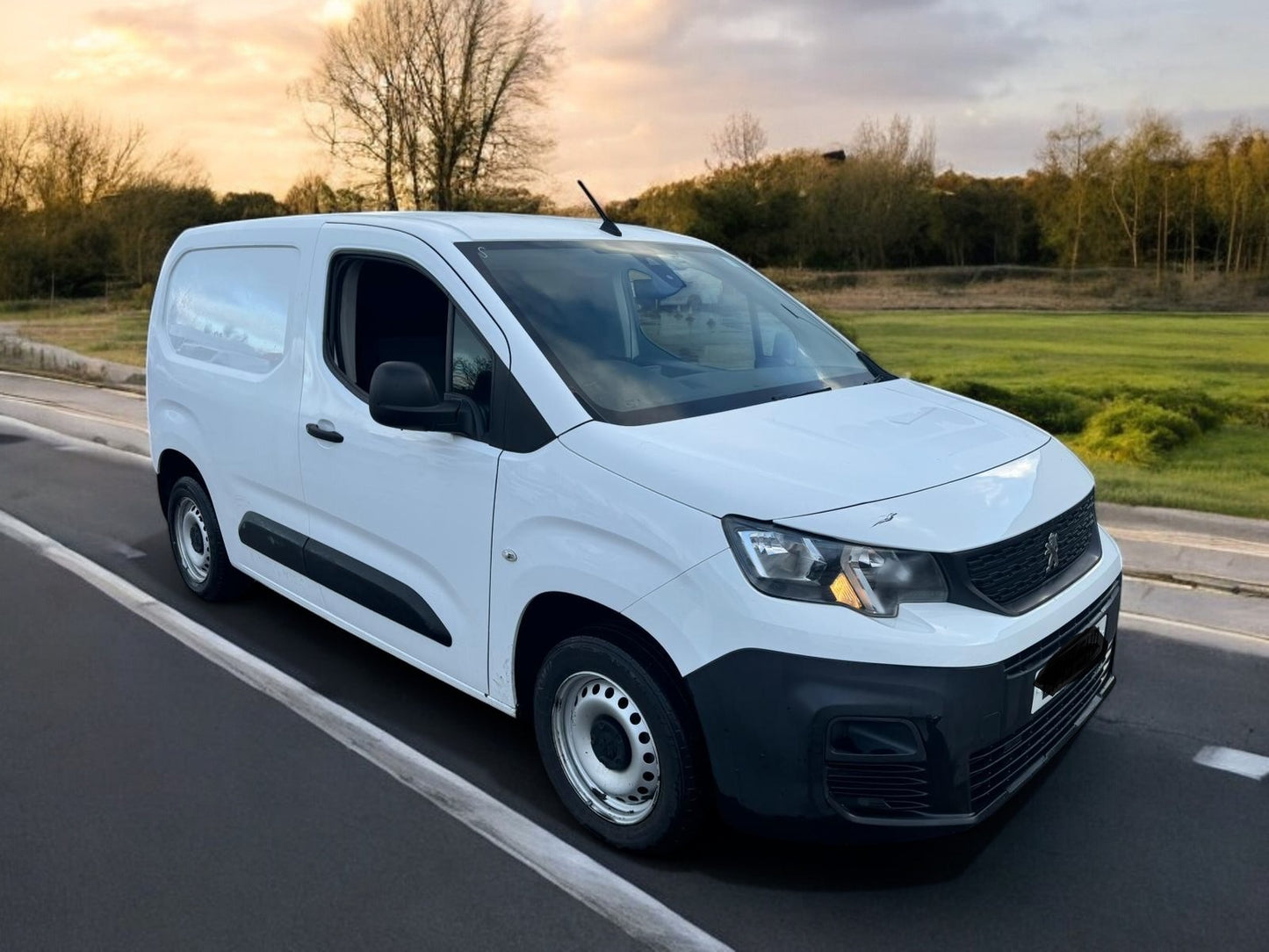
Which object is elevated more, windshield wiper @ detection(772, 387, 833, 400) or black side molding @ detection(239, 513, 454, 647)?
windshield wiper @ detection(772, 387, 833, 400)

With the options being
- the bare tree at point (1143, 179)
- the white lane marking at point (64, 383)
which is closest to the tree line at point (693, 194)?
the bare tree at point (1143, 179)

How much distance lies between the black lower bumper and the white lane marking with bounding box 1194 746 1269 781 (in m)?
1.45

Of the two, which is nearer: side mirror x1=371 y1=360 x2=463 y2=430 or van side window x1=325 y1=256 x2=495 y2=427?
side mirror x1=371 y1=360 x2=463 y2=430

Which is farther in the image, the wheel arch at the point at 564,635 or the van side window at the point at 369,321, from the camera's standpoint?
the van side window at the point at 369,321

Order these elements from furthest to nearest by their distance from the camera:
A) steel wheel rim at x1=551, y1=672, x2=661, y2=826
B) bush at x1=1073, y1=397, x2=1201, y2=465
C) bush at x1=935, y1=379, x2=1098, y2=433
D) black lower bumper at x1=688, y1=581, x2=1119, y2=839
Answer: bush at x1=935, y1=379, x2=1098, y2=433 → bush at x1=1073, y1=397, x2=1201, y2=465 → steel wheel rim at x1=551, y1=672, x2=661, y2=826 → black lower bumper at x1=688, y1=581, x2=1119, y2=839

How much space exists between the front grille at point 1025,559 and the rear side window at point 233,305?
9.89 ft

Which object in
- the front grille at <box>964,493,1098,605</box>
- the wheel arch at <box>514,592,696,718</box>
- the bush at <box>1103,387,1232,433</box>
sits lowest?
the bush at <box>1103,387,1232,433</box>

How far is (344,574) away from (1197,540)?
5453 millimetres

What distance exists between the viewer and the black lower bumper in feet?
9.09

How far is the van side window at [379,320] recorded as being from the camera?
13.3 feet

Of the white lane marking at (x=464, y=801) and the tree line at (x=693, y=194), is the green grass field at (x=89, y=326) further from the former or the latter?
the white lane marking at (x=464, y=801)

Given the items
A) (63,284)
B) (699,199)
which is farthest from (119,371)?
(63,284)

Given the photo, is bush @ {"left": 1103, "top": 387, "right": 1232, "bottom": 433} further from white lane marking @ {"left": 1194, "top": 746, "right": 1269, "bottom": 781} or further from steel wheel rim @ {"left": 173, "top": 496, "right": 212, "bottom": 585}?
steel wheel rim @ {"left": 173, "top": 496, "right": 212, "bottom": 585}

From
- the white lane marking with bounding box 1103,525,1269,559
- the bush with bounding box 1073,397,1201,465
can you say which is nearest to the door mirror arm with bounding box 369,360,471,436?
the white lane marking with bounding box 1103,525,1269,559
